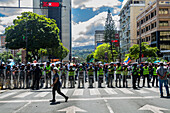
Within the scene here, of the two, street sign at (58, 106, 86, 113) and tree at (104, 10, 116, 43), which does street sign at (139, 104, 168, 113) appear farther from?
tree at (104, 10, 116, 43)

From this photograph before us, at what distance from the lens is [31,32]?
40.2m

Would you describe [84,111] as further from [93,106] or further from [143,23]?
[143,23]

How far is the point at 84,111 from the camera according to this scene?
341 inches

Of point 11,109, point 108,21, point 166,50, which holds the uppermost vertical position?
point 108,21

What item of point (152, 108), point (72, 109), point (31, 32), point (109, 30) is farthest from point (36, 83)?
point (109, 30)

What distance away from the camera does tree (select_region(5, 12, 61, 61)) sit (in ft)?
136

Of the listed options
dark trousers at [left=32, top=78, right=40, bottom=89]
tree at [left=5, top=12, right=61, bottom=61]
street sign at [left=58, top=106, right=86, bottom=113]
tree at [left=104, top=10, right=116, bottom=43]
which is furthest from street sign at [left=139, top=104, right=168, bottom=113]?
tree at [left=104, top=10, right=116, bottom=43]

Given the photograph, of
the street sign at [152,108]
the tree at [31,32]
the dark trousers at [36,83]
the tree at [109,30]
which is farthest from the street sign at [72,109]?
the tree at [109,30]

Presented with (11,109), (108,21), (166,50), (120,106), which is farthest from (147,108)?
(108,21)

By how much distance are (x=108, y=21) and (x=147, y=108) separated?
260 feet

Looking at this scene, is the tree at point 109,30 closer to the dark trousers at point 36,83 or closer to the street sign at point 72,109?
the dark trousers at point 36,83

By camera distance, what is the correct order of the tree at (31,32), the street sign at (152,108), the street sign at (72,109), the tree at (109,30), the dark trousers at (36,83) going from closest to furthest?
1. the street sign at (152,108)
2. the street sign at (72,109)
3. the dark trousers at (36,83)
4. the tree at (31,32)
5. the tree at (109,30)

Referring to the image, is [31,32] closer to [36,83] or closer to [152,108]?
[36,83]

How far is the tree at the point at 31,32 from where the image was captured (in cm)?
4138
